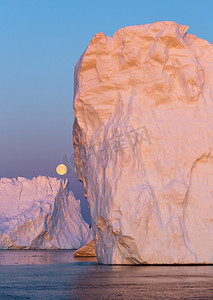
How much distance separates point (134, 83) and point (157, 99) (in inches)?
56.5

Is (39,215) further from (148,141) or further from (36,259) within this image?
(148,141)

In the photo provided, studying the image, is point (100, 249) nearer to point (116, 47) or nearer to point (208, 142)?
point (208, 142)

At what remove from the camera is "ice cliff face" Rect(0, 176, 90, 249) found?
69062 millimetres

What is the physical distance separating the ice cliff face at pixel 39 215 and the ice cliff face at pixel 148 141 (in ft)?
151

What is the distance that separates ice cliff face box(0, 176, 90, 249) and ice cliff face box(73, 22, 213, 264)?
151ft

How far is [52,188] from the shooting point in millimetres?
75812

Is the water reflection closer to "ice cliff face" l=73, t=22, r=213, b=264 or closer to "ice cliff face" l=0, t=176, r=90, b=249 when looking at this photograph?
"ice cliff face" l=73, t=22, r=213, b=264

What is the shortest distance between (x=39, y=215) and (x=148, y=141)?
49.6 m

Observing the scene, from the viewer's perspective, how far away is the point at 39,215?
6919 cm

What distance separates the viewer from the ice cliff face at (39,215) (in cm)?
6906

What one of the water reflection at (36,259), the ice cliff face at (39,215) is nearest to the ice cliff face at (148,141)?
the water reflection at (36,259)

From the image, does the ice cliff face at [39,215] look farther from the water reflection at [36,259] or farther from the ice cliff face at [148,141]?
the ice cliff face at [148,141]

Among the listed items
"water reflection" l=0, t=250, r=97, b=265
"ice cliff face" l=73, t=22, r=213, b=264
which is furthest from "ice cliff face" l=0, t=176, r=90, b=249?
"ice cliff face" l=73, t=22, r=213, b=264

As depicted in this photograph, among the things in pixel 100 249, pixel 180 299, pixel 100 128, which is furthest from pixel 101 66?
pixel 180 299
